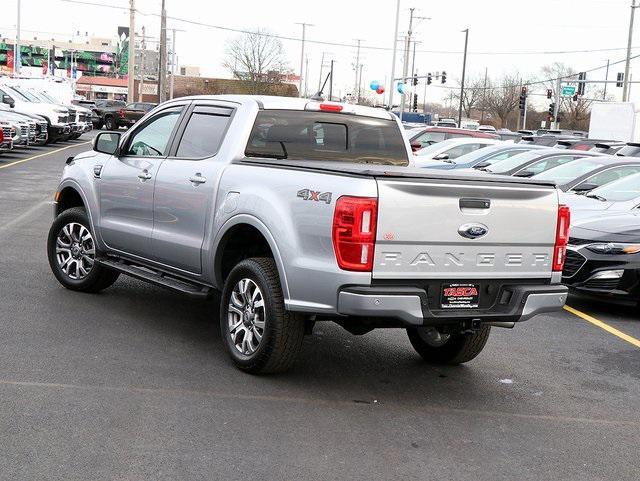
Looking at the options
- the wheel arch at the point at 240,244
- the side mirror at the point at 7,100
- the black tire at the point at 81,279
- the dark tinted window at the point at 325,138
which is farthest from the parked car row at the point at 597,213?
the side mirror at the point at 7,100

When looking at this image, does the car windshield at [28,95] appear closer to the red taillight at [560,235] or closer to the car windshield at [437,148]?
the car windshield at [437,148]

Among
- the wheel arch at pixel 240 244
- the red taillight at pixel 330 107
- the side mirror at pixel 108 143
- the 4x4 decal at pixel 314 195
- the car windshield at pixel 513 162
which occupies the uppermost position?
the red taillight at pixel 330 107

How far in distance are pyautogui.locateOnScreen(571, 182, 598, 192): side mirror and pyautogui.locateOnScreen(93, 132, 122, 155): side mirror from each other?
6.79 meters

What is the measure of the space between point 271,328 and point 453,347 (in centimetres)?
160

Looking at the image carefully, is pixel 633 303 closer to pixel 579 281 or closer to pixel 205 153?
pixel 579 281

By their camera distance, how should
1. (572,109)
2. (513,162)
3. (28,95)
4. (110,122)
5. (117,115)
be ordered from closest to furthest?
1. (513,162)
2. (28,95)
3. (117,115)
4. (110,122)
5. (572,109)

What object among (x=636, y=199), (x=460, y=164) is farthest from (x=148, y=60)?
(x=636, y=199)

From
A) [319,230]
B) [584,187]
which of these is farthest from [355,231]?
[584,187]

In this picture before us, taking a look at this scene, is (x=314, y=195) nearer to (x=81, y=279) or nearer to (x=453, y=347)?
(x=453, y=347)

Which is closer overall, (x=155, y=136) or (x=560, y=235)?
(x=560, y=235)

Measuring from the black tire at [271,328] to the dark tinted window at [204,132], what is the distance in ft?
4.01

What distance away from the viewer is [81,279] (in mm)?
8555

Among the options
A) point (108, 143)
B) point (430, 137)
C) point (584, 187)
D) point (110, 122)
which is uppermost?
point (108, 143)

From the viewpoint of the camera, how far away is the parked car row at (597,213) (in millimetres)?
9055
